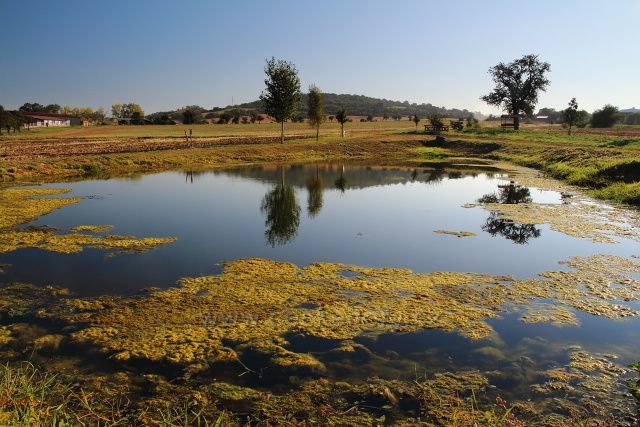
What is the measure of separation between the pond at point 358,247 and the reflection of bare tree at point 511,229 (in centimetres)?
7

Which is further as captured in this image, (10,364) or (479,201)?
(479,201)

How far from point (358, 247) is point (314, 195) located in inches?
428

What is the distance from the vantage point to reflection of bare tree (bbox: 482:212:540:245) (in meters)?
16.0

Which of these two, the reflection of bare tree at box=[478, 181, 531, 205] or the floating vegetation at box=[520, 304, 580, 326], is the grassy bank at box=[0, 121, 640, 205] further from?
the floating vegetation at box=[520, 304, 580, 326]

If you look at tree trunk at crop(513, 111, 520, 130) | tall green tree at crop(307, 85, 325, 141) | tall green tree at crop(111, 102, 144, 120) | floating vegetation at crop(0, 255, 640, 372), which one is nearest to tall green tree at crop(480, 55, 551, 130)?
tree trunk at crop(513, 111, 520, 130)

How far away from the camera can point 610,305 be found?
9.97 metres

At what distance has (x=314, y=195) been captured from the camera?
82.7ft

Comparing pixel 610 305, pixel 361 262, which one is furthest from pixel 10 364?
pixel 610 305

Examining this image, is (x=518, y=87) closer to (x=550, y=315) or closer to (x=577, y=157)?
(x=577, y=157)

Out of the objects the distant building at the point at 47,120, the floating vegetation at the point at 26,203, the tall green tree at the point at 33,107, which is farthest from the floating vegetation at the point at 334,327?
the tall green tree at the point at 33,107

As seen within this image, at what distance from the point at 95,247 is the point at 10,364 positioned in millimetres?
7383

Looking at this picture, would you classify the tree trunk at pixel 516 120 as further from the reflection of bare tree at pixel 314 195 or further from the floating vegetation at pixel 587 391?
the floating vegetation at pixel 587 391

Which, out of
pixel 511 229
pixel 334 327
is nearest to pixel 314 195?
pixel 511 229

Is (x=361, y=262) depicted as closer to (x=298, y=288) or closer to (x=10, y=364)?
(x=298, y=288)
